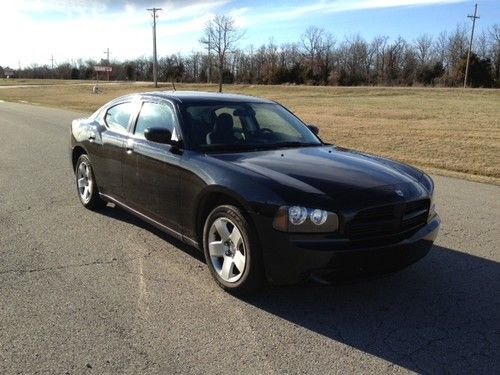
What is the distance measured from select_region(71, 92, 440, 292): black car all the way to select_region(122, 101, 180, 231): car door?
0.01 m

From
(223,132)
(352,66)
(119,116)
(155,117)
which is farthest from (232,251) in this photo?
(352,66)

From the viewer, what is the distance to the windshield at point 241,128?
4906 mm

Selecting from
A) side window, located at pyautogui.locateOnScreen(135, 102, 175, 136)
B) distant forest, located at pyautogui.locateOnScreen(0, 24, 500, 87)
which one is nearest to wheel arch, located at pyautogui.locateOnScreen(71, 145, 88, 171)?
side window, located at pyautogui.locateOnScreen(135, 102, 175, 136)

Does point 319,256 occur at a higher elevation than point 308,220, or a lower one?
lower

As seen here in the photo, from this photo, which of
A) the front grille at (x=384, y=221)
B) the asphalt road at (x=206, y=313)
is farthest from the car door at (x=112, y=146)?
the front grille at (x=384, y=221)

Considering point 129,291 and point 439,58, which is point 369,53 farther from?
point 129,291

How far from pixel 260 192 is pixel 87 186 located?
3.56m

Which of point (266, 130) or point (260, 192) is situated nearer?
point (260, 192)

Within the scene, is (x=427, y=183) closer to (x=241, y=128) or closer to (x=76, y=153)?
(x=241, y=128)

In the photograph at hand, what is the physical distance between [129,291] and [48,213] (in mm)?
2791

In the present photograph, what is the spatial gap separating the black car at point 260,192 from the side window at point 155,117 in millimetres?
13

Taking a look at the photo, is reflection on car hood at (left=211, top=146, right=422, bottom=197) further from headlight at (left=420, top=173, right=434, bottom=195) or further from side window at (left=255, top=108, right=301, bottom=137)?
side window at (left=255, top=108, right=301, bottom=137)

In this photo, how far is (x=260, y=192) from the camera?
3.86 meters

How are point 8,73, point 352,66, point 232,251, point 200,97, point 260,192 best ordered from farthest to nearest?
point 8,73
point 352,66
point 200,97
point 232,251
point 260,192
